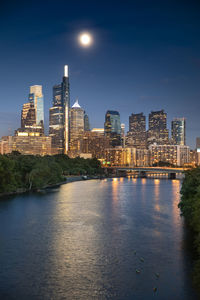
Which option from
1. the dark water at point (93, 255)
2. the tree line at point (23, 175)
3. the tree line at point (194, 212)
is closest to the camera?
the dark water at point (93, 255)

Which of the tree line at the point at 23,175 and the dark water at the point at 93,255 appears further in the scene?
the tree line at the point at 23,175

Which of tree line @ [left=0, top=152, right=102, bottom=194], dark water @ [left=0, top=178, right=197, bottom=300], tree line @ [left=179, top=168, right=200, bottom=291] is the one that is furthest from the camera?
tree line @ [left=0, top=152, right=102, bottom=194]

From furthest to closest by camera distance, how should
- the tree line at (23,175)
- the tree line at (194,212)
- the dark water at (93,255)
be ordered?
1. the tree line at (23,175)
2. the tree line at (194,212)
3. the dark water at (93,255)

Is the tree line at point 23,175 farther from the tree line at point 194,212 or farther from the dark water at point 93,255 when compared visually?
the tree line at point 194,212

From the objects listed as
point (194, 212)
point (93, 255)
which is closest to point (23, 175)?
point (93, 255)

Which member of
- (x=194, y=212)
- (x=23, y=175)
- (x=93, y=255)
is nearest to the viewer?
(x=93, y=255)

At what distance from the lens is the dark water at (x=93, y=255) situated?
23.0 meters

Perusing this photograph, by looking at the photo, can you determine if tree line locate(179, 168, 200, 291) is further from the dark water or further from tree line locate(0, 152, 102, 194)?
tree line locate(0, 152, 102, 194)

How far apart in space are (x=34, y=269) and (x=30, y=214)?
24.8m

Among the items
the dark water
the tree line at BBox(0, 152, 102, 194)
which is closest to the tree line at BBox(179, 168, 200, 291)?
the dark water

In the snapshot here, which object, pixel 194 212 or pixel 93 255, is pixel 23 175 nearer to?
pixel 93 255

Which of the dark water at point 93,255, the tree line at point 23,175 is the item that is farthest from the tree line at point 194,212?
the tree line at point 23,175

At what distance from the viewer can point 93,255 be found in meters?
30.4

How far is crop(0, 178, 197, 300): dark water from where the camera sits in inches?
905
